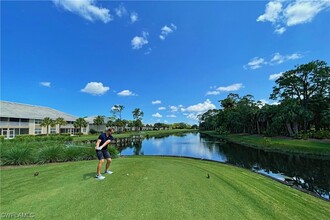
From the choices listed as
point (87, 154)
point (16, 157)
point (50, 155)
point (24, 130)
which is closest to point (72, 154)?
point (87, 154)

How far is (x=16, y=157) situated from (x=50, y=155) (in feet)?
5.20

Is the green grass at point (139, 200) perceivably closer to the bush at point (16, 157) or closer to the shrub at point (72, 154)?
the bush at point (16, 157)

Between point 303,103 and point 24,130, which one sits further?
point 24,130

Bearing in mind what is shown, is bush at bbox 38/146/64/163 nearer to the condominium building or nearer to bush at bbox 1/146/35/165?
bush at bbox 1/146/35/165

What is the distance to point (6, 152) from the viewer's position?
10383mm

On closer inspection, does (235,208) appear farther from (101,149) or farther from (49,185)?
(49,185)

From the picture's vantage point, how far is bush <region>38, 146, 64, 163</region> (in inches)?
425

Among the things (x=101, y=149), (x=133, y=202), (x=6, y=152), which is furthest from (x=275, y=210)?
(x=6, y=152)

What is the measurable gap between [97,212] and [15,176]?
202 inches

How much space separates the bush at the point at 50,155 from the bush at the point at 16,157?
439 mm

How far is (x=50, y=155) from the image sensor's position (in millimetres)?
11062

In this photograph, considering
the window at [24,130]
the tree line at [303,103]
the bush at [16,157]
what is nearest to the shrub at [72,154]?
the bush at [16,157]

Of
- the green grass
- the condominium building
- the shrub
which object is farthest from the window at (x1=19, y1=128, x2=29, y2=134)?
the green grass

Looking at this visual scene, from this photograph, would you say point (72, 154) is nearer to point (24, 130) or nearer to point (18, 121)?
point (18, 121)
